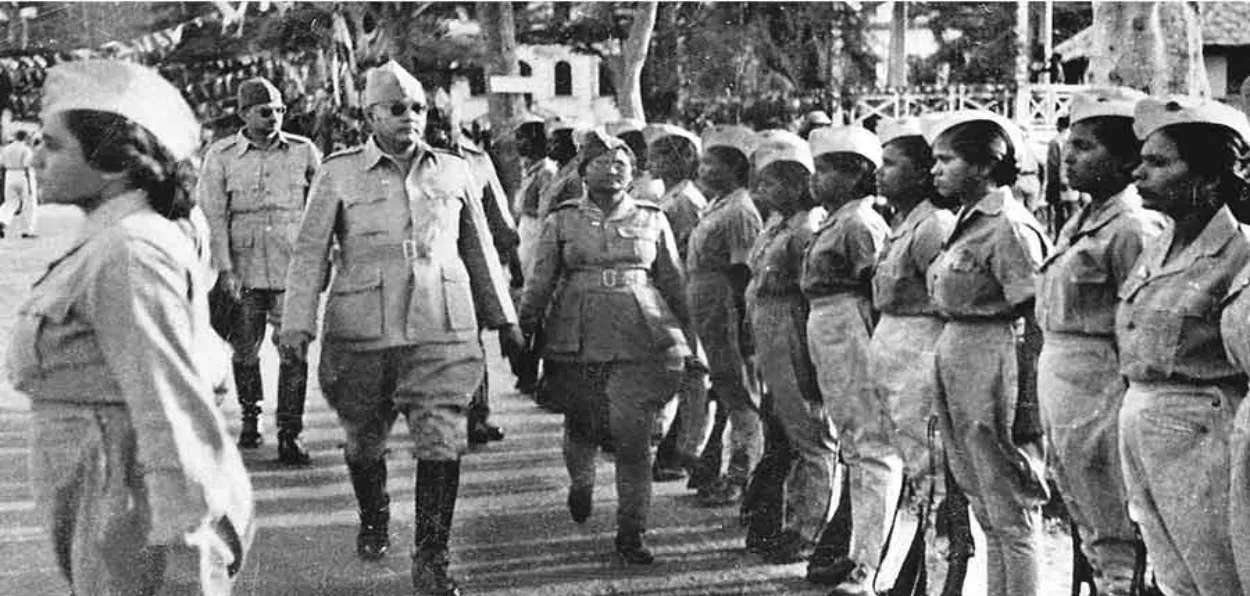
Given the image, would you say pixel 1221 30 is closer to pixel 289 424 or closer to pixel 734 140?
pixel 734 140

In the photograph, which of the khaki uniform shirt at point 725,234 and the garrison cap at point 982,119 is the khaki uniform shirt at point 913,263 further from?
the khaki uniform shirt at point 725,234

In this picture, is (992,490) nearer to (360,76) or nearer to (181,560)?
(181,560)

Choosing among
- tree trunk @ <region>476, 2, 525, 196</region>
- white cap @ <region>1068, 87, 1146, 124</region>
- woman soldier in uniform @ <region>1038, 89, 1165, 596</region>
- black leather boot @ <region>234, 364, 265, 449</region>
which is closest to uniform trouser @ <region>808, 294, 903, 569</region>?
woman soldier in uniform @ <region>1038, 89, 1165, 596</region>

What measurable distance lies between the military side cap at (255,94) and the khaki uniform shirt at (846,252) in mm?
3716

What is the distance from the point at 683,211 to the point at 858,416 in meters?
3.45

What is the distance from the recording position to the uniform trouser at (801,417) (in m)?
6.43

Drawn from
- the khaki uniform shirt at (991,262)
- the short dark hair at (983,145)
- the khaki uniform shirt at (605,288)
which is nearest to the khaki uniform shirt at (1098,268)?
the khaki uniform shirt at (991,262)

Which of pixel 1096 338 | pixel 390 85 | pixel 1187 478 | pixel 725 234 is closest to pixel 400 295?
pixel 390 85

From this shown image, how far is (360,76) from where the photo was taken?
1936 centimetres

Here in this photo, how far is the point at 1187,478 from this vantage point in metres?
3.95

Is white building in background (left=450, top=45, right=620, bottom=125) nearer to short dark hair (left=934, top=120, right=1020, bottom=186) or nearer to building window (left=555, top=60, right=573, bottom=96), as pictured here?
building window (left=555, top=60, right=573, bottom=96)

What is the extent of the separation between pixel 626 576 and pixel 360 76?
14.1m

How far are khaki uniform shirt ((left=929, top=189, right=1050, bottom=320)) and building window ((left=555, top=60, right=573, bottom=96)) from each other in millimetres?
27504

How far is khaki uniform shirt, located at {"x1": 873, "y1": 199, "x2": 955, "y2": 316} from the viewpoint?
5355mm
